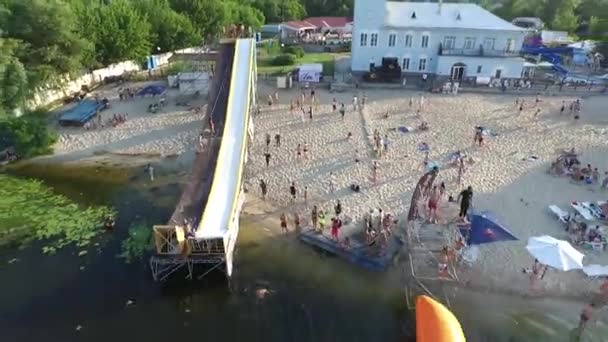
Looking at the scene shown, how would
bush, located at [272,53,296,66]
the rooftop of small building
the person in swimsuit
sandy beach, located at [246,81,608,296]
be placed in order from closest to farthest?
the person in swimsuit
sandy beach, located at [246,81,608,296]
the rooftop of small building
bush, located at [272,53,296,66]

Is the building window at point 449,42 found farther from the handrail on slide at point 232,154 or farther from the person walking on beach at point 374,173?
the person walking on beach at point 374,173

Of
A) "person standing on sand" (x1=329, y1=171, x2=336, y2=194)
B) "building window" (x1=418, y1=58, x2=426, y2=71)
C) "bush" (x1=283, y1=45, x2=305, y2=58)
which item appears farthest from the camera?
"bush" (x1=283, y1=45, x2=305, y2=58)

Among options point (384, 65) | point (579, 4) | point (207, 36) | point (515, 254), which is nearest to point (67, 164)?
point (515, 254)

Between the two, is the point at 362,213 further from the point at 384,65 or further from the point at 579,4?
the point at 579,4

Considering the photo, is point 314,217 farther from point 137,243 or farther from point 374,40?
point 374,40

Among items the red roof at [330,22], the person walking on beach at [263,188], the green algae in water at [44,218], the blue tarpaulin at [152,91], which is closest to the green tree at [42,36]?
the blue tarpaulin at [152,91]

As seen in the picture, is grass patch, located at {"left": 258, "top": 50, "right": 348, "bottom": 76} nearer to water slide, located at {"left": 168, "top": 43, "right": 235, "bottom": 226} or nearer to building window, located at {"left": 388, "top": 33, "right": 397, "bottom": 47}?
building window, located at {"left": 388, "top": 33, "right": 397, "bottom": 47}

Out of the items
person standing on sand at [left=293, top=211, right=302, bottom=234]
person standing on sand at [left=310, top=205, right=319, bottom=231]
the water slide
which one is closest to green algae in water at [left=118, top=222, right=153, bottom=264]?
the water slide
